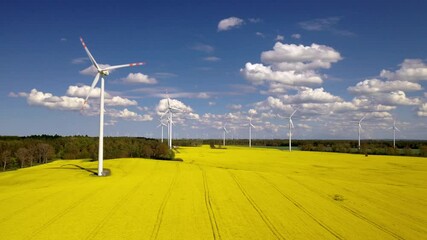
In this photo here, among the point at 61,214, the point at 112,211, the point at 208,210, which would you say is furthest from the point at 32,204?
the point at 208,210

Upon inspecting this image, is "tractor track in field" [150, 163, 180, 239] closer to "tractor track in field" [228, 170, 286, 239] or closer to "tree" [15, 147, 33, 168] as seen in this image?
"tractor track in field" [228, 170, 286, 239]

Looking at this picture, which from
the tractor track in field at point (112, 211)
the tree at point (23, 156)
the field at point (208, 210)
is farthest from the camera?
the tree at point (23, 156)

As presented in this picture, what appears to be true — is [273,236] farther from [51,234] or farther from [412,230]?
[51,234]

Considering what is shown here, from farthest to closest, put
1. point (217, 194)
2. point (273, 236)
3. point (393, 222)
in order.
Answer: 1. point (217, 194)
2. point (393, 222)
3. point (273, 236)

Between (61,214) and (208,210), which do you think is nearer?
(61,214)

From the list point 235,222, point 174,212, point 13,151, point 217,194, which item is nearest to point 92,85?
point 217,194

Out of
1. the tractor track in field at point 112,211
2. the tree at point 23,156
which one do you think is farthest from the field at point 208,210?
the tree at point 23,156

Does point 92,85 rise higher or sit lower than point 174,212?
higher

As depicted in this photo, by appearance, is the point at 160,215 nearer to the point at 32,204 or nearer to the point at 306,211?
the point at 306,211

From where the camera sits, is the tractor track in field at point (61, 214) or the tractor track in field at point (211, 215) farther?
the tractor track in field at point (61, 214)

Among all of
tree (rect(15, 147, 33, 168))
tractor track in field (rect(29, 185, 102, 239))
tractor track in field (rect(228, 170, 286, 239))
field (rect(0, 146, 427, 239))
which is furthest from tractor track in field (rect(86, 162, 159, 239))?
tree (rect(15, 147, 33, 168))

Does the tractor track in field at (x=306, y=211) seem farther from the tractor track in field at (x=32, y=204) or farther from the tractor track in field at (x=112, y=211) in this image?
the tractor track in field at (x=32, y=204)
